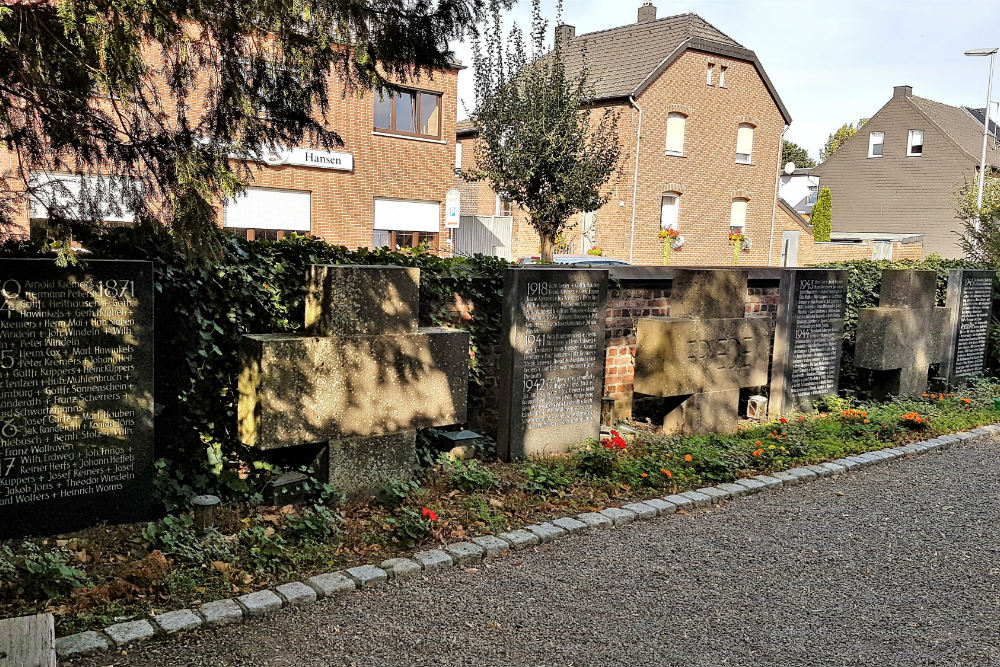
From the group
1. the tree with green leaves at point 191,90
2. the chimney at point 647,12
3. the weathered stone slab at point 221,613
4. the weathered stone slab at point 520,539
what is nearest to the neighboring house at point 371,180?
the chimney at point 647,12

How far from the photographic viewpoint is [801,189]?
5488 cm

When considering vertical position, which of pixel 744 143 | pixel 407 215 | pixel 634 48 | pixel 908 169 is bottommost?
pixel 407 215

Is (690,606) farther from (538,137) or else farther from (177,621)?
(538,137)

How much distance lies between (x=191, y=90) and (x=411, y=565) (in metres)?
3.12

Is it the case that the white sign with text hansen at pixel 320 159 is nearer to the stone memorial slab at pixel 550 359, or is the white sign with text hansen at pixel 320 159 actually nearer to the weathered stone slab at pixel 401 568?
the stone memorial slab at pixel 550 359

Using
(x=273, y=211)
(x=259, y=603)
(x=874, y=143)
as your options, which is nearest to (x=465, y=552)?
(x=259, y=603)

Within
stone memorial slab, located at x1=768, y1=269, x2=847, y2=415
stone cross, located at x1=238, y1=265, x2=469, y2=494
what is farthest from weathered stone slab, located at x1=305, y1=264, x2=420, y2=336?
stone memorial slab, located at x1=768, y1=269, x2=847, y2=415

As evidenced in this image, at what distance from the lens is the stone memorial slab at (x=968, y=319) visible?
35.6 feet

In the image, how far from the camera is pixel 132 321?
4594mm

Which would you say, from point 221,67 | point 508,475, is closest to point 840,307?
point 508,475

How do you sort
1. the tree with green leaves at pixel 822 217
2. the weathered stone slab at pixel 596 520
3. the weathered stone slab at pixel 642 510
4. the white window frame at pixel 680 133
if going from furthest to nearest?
the tree with green leaves at pixel 822 217 < the white window frame at pixel 680 133 < the weathered stone slab at pixel 642 510 < the weathered stone slab at pixel 596 520

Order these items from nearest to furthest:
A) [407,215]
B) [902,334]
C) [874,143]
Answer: [902,334], [407,215], [874,143]

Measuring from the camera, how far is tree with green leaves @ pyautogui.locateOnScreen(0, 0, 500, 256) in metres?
4.04

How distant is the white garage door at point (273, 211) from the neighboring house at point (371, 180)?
29mm
